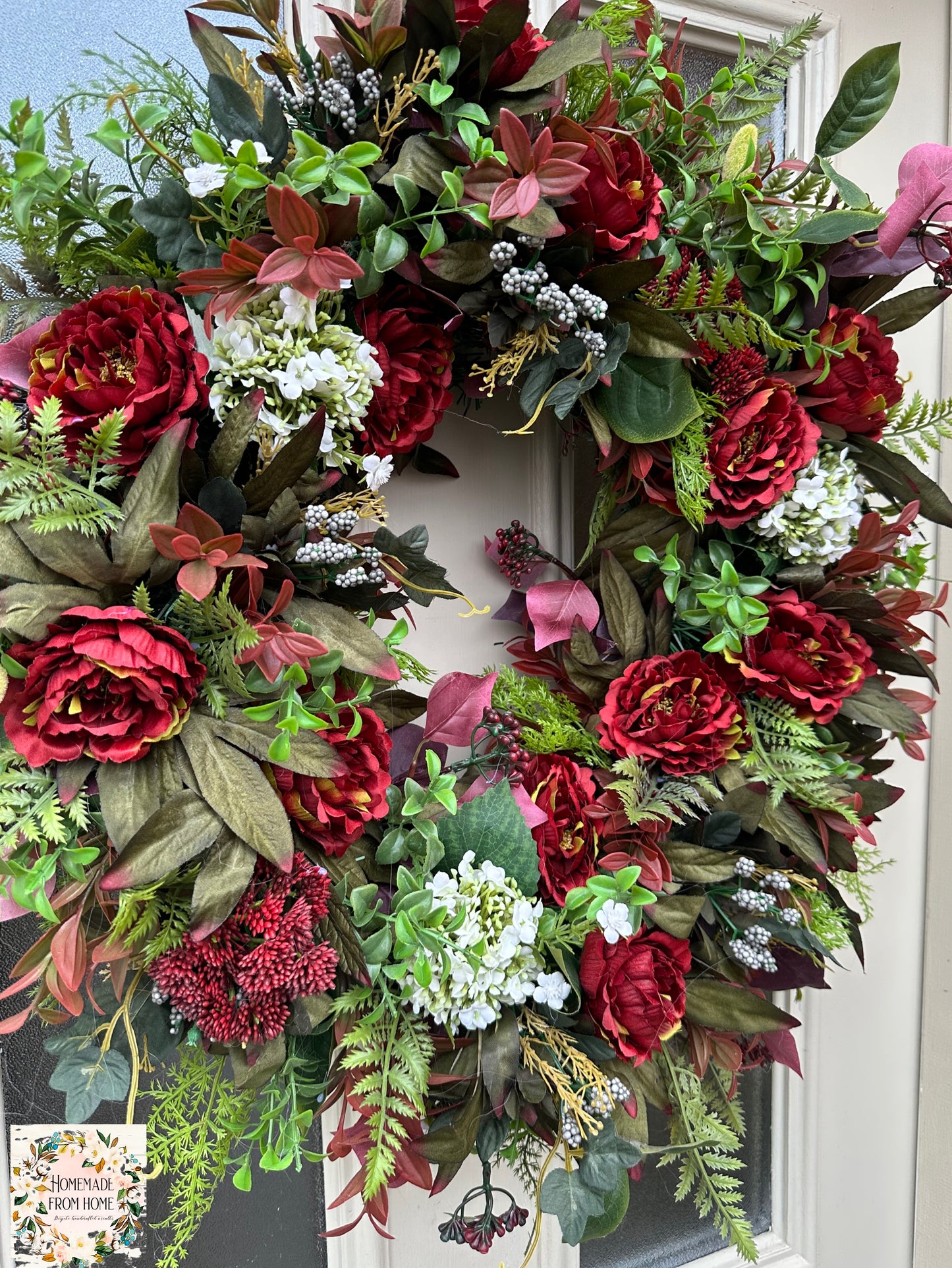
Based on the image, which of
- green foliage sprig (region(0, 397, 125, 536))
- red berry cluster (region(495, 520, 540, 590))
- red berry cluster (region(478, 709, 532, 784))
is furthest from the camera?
red berry cluster (region(495, 520, 540, 590))

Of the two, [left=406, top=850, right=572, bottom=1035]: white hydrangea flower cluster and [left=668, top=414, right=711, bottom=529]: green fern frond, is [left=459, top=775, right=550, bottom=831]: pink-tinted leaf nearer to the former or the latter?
[left=406, top=850, right=572, bottom=1035]: white hydrangea flower cluster

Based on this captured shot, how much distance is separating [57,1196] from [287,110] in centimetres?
96

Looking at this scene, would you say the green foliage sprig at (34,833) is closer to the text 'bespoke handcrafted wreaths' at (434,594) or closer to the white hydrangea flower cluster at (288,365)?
the text 'bespoke handcrafted wreaths' at (434,594)

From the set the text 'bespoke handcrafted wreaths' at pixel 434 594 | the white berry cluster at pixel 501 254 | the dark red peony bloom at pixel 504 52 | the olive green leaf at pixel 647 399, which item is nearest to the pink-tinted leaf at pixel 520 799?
the text 'bespoke handcrafted wreaths' at pixel 434 594

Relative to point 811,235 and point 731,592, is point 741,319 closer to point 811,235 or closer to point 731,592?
point 811,235

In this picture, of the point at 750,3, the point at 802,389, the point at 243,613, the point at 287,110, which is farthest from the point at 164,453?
the point at 750,3

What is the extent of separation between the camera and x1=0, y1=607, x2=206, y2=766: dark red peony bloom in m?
0.47

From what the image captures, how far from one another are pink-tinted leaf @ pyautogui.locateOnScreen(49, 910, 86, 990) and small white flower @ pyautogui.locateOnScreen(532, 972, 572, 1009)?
0.34 meters

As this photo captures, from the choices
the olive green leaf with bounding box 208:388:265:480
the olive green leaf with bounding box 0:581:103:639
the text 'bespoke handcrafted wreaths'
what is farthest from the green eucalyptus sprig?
the olive green leaf with bounding box 0:581:103:639

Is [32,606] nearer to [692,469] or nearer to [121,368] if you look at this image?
[121,368]

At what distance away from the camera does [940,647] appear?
107cm

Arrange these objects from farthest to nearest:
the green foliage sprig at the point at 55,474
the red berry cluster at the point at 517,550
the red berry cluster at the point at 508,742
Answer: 1. the red berry cluster at the point at 517,550
2. the red berry cluster at the point at 508,742
3. the green foliage sprig at the point at 55,474

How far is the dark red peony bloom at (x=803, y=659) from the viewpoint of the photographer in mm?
677

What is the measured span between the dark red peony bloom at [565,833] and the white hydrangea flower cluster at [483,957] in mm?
49
